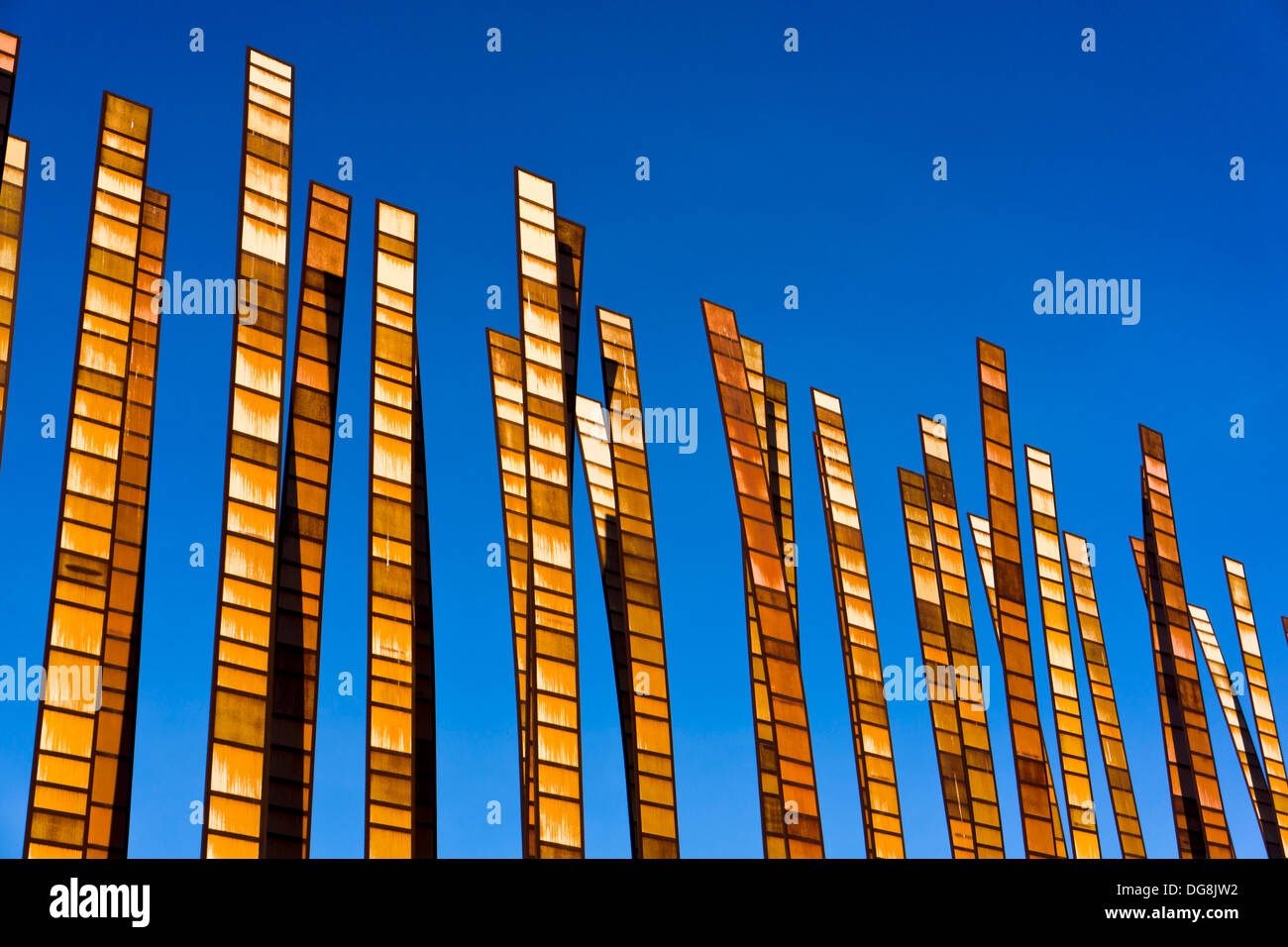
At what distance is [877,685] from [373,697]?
495 inches

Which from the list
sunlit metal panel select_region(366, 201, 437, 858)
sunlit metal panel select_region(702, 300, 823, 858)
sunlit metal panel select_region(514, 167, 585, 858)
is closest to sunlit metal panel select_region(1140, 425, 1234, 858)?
sunlit metal panel select_region(702, 300, 823, 858)

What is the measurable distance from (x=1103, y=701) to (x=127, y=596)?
22346 mm

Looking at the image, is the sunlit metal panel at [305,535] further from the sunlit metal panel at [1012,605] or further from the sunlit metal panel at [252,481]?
the sunlit metal panel at [1012,605]

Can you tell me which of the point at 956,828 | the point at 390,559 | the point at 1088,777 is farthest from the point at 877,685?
the point at 390,559

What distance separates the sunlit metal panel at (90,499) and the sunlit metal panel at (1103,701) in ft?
72.2

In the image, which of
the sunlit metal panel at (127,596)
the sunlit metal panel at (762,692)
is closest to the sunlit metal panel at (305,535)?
the sunlit metal panel at (127,596)

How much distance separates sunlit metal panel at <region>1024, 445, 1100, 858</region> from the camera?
26.3m

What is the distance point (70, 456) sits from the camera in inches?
643

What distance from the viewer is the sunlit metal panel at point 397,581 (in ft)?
53.9

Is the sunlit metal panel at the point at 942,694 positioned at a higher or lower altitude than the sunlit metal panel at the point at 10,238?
lower

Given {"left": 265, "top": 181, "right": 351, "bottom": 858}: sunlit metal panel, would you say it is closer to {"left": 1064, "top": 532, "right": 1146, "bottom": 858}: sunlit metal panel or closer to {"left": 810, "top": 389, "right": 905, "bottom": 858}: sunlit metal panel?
{"left": 810, "top": 389, "right": 905, "bottom": 858}: sunlit metal panel

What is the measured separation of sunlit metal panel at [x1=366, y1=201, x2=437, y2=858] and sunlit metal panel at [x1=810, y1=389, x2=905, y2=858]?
947 cm

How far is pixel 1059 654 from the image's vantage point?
91.1 ft
